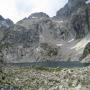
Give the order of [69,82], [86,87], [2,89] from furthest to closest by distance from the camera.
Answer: [69,82], [86,87], [2,89]

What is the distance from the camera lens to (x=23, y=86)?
4656 centimetres

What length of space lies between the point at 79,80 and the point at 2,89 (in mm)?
14019

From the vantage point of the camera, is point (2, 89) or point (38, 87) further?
point (38, 87)

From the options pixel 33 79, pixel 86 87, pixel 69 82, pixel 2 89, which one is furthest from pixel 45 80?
pixel 2 89

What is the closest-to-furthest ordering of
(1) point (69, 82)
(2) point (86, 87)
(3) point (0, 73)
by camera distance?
1. (2) point (86, 87)
2. (1) point (69, 82)
3. (3) point (0, 73)

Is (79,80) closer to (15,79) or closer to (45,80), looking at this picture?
(45,80)

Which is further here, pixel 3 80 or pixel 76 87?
pixel 3 80

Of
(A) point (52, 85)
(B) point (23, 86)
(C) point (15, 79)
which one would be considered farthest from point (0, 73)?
(A) point (52, 85)

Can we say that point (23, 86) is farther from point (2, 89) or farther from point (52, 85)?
point (2, 89)

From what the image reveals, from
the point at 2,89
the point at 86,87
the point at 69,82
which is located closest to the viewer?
the point at 2,89

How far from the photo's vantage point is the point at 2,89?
35.4m

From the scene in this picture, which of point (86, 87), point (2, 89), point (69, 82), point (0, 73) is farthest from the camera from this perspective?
point (0, 73)

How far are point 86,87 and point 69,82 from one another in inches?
143

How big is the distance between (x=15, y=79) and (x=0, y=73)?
2.77 metres
